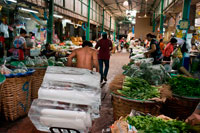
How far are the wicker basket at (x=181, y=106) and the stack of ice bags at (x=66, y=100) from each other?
192cm

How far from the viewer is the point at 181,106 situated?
10.9 ft

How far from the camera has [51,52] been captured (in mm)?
→ 7500

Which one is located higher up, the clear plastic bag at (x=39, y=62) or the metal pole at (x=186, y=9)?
the metal pole at (x=186, y=9)

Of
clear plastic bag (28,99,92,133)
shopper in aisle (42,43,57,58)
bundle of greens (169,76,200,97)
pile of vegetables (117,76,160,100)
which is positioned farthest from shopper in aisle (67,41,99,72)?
shopper in aisle (42,43,57,58)

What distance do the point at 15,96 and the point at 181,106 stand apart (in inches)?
121

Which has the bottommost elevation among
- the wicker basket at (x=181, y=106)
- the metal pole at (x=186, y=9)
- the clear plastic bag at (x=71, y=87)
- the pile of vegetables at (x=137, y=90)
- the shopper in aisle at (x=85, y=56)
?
the wicker basket at (x=181, y=106)

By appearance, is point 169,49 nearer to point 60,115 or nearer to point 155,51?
point 155,51

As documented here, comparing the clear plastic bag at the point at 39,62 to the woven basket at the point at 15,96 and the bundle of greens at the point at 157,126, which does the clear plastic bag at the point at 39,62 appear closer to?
the woven basket at the point at 15,96

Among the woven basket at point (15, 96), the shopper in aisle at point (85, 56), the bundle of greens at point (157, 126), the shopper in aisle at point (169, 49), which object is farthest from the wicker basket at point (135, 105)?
the shopper in aisle at point (169, 49)

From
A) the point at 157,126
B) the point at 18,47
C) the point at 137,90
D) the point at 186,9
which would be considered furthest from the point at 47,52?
the point at 157,126

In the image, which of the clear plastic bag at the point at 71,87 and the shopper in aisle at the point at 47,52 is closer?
the clear plastic bag at the point at 71,87

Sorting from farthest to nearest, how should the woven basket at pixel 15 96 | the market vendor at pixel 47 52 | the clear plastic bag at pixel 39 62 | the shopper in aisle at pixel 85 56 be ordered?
the market vendor at pixel 47 52
the clear plastic bag at pixel 39 62
the shopper in aisle at pixel 85 56
the woven basket at pixel 15 96

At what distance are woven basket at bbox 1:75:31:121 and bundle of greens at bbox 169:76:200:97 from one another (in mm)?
2876

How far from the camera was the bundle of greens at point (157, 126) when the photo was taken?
1.91 m
